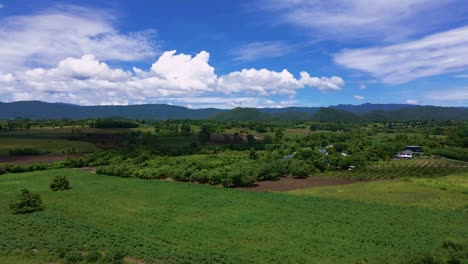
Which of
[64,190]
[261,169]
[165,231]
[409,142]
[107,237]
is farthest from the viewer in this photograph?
[409,142]

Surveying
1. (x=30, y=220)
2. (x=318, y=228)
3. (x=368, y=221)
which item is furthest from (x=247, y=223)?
(x=30, y=220)

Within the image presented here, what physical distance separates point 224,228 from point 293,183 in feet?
133

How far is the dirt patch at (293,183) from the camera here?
71.0m

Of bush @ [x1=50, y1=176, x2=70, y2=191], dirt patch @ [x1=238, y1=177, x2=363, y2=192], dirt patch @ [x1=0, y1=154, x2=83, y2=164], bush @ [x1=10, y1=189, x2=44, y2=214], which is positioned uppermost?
bush @ [x1=10, y1=189, x2=44, y2=214]

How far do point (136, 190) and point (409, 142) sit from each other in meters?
128

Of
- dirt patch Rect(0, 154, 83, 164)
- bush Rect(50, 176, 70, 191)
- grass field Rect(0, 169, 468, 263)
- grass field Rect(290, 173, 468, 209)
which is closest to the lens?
grass field Rect(0, 169, 468, 263)

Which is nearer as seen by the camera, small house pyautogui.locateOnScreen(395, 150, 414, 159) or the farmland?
the farmland

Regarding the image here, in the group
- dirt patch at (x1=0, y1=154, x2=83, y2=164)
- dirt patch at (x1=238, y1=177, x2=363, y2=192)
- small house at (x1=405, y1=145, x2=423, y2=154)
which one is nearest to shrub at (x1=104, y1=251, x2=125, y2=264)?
dirt patch at (x1=238, y1=177, x2=363, y2=192)

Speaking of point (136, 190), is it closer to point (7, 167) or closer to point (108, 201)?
point (108, 201)

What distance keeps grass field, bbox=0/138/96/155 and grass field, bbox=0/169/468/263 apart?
63818 mm

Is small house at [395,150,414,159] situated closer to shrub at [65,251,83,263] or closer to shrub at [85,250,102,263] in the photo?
shrub at [85,250,102,263]

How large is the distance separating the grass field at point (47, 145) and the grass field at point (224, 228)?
209 ft

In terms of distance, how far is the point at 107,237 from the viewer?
34.8 meters

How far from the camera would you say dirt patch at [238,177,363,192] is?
7100cm
